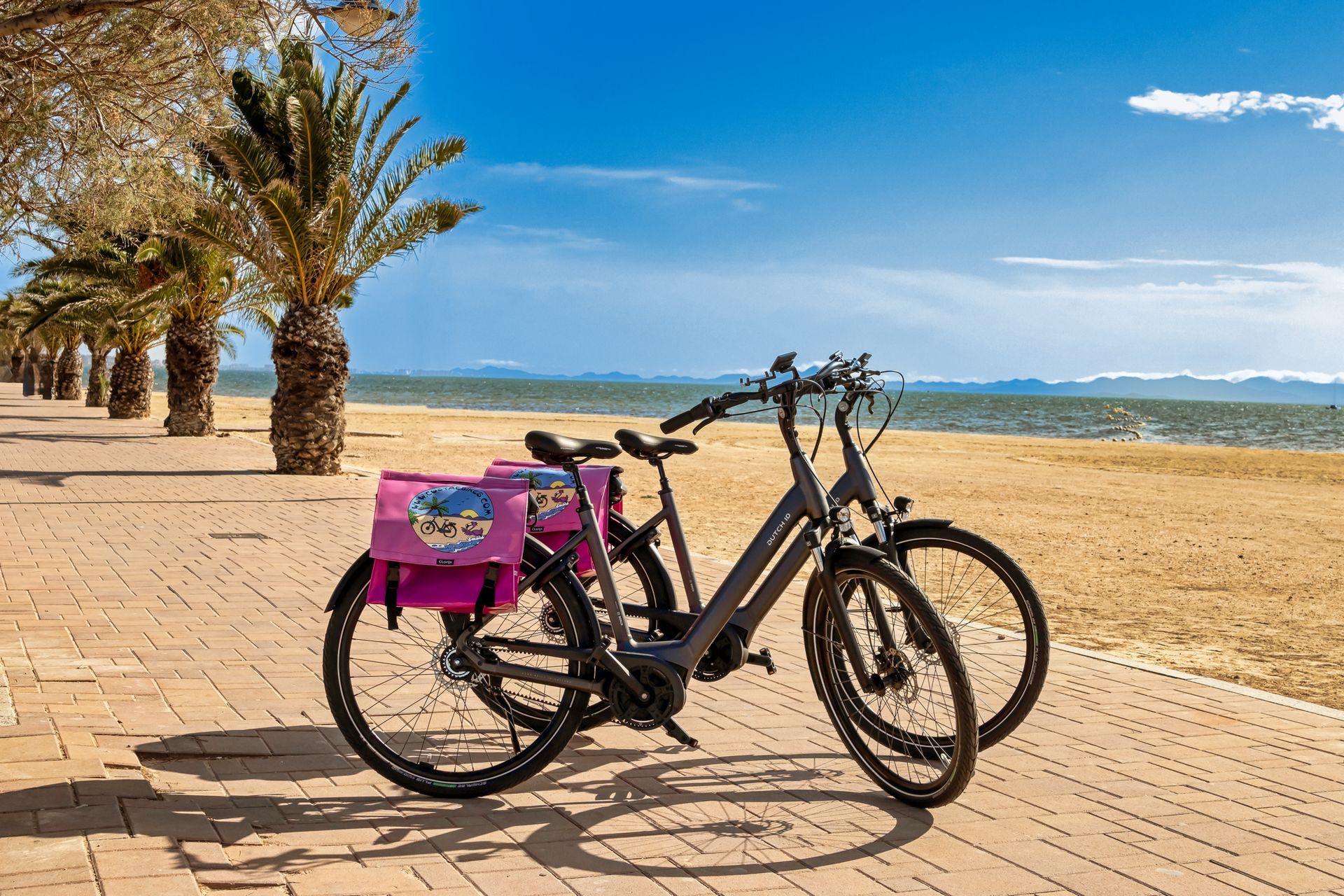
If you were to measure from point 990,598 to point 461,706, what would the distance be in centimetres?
221

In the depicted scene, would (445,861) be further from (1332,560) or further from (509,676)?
(1332,560)

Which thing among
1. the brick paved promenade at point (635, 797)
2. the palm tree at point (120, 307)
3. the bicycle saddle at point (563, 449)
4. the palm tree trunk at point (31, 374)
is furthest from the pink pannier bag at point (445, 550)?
the palm tree trunk at point (31, 374)

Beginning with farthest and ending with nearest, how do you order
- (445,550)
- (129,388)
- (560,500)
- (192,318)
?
(129,388)
(192,318)
(560,500)
(445,550)

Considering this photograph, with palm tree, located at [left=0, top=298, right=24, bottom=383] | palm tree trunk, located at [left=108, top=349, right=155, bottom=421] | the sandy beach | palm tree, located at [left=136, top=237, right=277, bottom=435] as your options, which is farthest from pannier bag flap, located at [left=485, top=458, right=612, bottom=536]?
palm tree, located at [left=0, top=298, right=24, bottom=383]

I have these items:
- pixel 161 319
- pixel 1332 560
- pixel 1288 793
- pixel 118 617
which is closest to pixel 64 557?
pixel 118 617

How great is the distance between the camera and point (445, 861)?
3314 millimetres

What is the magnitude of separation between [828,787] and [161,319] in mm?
27620

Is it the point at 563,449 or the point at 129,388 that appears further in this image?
the point at 129,388

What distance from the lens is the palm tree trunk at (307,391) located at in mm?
16125

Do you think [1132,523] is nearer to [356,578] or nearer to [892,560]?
[892,560]

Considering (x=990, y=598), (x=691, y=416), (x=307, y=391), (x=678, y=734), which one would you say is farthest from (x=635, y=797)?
(x=307, y=391)

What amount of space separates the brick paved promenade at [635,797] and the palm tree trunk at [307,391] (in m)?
9.82

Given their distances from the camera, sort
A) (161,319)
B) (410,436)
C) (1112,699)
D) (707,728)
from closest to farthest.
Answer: (707,728) → (1112,699) → (161,319) → (410,436)

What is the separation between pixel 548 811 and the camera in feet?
12.4
